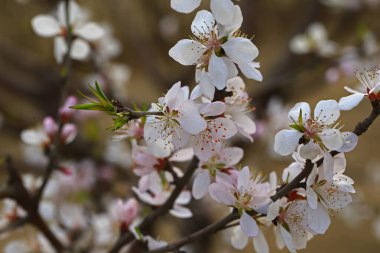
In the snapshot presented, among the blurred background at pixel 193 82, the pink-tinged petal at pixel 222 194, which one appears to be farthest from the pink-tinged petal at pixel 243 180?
the blurred background at pixel 193 82

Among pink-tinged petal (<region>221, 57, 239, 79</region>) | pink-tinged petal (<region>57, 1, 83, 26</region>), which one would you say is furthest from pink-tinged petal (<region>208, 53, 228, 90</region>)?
pink-tinged petal (<region>57, 1, 83, 26</region>)

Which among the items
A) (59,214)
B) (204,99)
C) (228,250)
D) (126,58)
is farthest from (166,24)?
(204,99)

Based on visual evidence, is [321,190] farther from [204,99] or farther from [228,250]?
[228,250]

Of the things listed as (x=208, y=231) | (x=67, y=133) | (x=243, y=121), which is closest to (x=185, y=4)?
(x=243, y=121)

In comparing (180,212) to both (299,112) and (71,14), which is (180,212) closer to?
(299,112)

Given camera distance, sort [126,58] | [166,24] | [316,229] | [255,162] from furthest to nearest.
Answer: [126,58]
[166,24]
[255,162]
[316,229]

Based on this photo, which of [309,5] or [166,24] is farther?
[166,24]

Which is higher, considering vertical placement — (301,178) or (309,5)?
(301,178)
